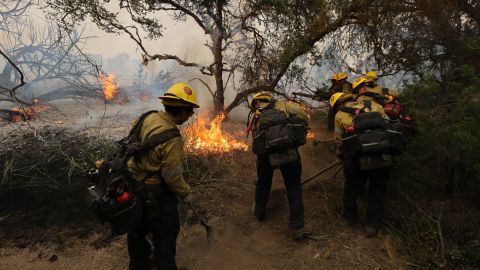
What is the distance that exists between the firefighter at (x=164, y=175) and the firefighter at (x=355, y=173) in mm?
2366

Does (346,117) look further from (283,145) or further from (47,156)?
(47,156)

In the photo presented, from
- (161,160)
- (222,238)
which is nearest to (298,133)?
(222,238)

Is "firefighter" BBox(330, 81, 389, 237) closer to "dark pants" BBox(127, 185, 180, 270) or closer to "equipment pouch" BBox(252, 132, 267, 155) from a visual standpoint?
"equipment pouch" BBox(252, 132, 267, 155)

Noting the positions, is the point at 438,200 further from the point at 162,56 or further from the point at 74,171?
the point at 162,56

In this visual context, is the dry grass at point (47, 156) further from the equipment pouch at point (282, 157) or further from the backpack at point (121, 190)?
the equipment pouch at point (282, 157)

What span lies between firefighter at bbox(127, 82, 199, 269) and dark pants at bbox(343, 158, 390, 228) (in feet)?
8.09

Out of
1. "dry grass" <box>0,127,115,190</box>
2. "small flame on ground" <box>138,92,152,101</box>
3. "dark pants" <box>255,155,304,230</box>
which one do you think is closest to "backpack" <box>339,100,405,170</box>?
"dark pants" <box>255,155,304,230</box>

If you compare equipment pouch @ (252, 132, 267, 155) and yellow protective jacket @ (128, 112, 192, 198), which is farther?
equipment pouch @ (252, 132, 267, 155)

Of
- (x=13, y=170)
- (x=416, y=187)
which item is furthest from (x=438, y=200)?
(x=13, y=170)

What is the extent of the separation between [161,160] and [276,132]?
1704 millimetres

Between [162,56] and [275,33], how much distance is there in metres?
3.24

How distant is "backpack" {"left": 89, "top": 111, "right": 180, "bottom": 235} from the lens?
110 inches

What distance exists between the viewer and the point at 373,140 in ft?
13.4

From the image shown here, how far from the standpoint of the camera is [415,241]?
428cm
